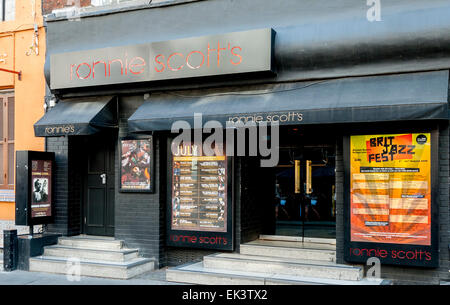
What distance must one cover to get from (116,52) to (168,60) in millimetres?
1179

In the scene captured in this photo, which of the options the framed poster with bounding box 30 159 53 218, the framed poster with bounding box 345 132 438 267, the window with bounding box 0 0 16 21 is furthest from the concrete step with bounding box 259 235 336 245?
the window with bounding box 0 0 16 21

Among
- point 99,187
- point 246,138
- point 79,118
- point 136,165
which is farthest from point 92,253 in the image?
point 246,138

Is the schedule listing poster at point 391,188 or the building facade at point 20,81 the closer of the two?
the schedule listing poster at point 391,188

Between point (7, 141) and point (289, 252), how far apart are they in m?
6.91

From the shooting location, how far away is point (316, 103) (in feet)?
25.7

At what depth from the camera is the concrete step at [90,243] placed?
9.80m

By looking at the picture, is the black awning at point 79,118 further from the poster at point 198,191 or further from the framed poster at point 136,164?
the poster at point 198,191

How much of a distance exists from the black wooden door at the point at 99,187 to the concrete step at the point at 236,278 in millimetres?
2742

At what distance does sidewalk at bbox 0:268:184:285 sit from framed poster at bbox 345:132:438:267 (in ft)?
10.9

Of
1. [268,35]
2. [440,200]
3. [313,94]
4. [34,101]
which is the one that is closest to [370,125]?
[313,94]

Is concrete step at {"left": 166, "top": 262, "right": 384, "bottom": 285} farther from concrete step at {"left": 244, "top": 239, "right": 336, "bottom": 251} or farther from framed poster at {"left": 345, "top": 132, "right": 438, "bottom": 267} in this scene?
concrete step at {"left": 244, "top": 239, "right": 336, "bottom": 251}

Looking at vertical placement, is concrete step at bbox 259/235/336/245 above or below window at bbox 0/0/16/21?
below

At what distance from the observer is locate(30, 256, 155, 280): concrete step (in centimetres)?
888

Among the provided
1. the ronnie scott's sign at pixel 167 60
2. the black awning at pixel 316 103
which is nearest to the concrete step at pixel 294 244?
the black awning at pixel 316 103
